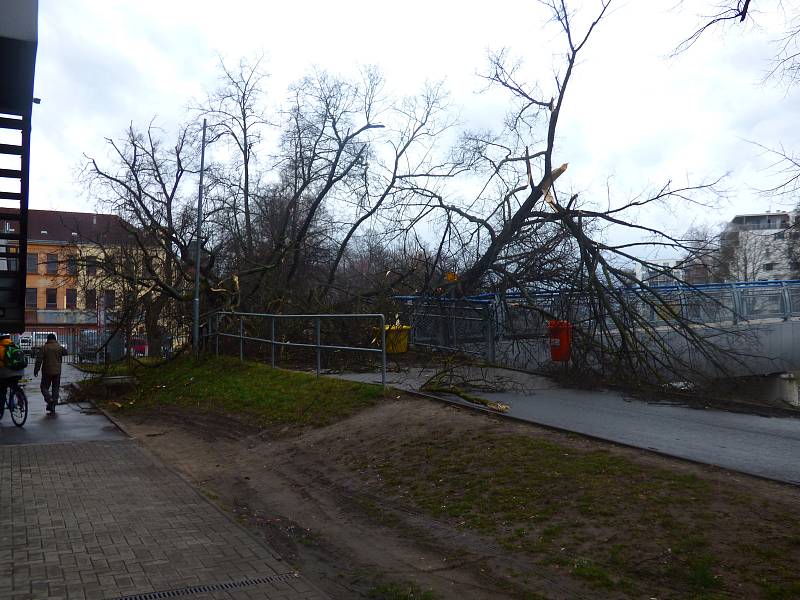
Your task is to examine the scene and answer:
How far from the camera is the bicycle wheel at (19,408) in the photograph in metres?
13.8

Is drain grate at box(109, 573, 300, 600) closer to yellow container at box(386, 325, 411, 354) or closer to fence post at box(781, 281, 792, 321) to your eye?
yellow container at box(386, 325, 411, 354)

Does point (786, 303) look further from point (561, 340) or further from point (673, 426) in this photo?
point (673, 426)

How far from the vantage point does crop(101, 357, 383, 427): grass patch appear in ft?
36.9

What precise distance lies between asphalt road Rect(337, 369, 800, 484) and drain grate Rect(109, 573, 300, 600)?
157 inches

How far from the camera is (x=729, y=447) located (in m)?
7.71

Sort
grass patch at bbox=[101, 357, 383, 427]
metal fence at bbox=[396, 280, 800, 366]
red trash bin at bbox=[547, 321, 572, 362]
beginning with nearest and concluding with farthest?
grass patch at bbox=[101, 357, 383, 427] → red trash bin at bbox=[547, 321, 572, 362] → metal fence at bbox=[396, 280, 800, 366]

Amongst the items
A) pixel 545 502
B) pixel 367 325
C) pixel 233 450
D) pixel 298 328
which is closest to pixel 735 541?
pixel 545 502

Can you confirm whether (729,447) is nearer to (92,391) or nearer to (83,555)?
(83,555)

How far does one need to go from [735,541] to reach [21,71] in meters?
5.67

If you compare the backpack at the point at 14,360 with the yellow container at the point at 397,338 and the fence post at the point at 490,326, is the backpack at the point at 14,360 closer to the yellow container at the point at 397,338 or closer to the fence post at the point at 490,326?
the yellow container at the point at 397,338

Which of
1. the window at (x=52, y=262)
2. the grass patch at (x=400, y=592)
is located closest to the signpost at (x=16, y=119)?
the grass patch at (x=400, y=592)

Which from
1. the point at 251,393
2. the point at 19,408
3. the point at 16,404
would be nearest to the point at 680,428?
the point at 251,393

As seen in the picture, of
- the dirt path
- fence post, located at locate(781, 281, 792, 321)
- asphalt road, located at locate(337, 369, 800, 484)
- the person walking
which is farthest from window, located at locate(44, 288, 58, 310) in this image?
asphalt road, located at locate(337, 369, 800, 484)

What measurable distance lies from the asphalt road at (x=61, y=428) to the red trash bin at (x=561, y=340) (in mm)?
7771
